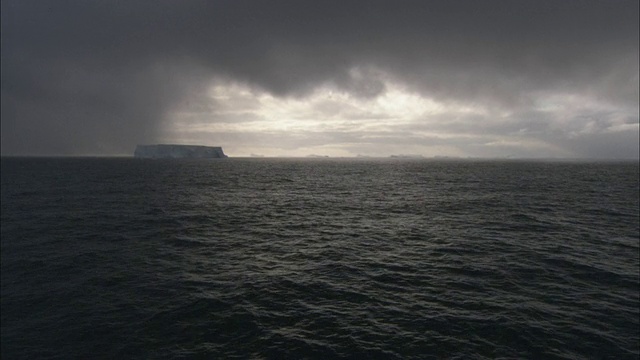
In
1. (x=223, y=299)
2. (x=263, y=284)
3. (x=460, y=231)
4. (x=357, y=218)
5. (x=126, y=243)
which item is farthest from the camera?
(x=357, y=218)

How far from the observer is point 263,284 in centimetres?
2353

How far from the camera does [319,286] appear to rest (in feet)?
76.4

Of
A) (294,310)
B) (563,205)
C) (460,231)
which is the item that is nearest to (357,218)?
(460,231)

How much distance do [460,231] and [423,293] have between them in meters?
19.8

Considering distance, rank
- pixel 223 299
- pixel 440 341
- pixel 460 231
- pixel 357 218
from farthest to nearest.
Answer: pixel 357 218, pixel 460 231, pixel 223 299, pixel 440 341

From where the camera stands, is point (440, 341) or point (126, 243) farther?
point (126, 243)

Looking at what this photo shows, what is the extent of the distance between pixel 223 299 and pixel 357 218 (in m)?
29.2

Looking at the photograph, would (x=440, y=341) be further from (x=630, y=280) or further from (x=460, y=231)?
(x=460, y=231)

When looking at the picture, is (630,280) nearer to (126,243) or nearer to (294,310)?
(294,310)

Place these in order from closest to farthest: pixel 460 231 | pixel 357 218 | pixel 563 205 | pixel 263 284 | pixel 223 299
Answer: pixel 223 299 → pixel 263 284 → pixel 460 231 → pixel 357 218 → pixel 563 205

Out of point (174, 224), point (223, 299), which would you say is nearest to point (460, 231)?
point (223, 299)

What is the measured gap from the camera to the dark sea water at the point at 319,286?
53.5ft

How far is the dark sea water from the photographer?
53.5 feet

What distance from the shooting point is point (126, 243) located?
3334cm
